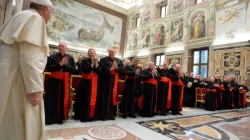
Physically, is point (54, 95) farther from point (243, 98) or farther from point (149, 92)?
point (243, 98)

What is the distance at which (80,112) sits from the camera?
418cm

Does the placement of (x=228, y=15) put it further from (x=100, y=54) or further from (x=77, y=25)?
(x=77, y=25)

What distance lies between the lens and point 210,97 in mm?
7945

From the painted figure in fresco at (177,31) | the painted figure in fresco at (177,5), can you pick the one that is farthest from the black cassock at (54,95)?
the painted figure in fresco at (177,5)

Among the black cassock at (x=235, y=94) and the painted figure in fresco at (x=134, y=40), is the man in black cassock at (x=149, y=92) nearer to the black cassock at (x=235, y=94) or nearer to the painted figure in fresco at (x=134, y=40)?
the black cassock at (x=235, y=94)

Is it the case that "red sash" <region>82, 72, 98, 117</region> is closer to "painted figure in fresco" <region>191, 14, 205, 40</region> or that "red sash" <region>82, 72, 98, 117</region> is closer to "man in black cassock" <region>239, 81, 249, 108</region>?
"man in black cassock" <region>239, 81, 249, 108</region>

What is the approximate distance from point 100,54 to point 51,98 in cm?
1359

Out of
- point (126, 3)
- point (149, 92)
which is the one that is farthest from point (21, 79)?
point (126, 3)

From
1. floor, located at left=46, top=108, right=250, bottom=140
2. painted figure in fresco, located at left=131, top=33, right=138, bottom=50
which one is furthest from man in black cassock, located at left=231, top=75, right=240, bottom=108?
painted figure in fresco, located at left=131, top=33, right=138, bottom=50

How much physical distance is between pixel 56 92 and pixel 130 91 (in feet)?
6.76

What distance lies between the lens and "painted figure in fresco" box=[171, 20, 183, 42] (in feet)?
43.4

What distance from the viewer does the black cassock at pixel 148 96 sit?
17.3 ft

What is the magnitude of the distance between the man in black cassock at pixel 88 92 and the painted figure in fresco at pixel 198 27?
9819mm

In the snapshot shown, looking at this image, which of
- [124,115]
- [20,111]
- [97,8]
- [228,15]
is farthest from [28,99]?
[97,8]
